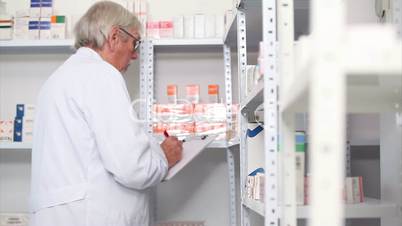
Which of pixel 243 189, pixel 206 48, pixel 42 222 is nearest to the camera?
pixel 42 222

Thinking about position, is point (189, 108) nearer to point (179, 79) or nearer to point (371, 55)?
point (179, 79)

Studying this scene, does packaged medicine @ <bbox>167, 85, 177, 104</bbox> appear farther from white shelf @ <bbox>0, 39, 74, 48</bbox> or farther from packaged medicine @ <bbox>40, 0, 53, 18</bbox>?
packaged medicine @ <bbox>40, 0, 53, 18</bbox>

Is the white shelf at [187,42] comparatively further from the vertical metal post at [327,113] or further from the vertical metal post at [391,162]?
the vertical metal post at [327,113]

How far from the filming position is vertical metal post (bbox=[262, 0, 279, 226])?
4.52 feet

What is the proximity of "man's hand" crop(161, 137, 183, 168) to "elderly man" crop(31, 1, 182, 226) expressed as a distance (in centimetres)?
12

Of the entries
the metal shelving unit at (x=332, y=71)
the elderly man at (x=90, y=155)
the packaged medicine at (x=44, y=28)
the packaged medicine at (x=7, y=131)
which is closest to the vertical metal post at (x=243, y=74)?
the elderly man at (x=90, y=155)

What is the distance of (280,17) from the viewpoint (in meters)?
1.24

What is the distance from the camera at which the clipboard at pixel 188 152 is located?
6.32 ft

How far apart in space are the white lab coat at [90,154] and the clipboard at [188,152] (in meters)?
0.13

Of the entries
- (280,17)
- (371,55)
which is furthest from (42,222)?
(371,55)

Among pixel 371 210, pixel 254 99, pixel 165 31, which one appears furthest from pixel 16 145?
pixel 371 210

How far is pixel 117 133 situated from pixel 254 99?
1.47ft

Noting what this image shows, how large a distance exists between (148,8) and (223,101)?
0.58 m

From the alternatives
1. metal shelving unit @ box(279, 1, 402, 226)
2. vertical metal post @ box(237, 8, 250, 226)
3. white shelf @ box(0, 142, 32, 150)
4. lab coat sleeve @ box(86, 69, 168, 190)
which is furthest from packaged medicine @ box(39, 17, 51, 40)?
metal shelving unit @ box(279, 1, 402, 226)
